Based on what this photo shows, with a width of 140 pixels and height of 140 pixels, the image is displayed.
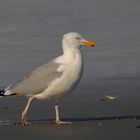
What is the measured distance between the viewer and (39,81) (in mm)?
11430

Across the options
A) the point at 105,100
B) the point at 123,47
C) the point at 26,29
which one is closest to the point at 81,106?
the point at 105,100

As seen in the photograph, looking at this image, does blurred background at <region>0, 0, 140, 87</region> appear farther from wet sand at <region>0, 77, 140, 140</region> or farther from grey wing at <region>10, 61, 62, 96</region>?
grey wing at <region>10, 61, 62, 96</region>

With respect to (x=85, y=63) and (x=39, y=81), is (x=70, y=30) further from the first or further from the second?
(x=39, y=81)

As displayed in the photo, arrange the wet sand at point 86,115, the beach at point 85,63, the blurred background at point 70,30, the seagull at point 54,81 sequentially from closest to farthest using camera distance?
the wet sand at point 86,115, the beach at point 85,63, the seagull at point 54,81, the blurred background at point 70,30

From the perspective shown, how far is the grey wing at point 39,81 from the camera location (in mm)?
11383

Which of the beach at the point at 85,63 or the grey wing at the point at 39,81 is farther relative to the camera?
the grey wing at the point at 39,81

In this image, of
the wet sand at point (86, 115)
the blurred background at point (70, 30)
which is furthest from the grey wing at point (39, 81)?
the blurred background at point (70, 30)

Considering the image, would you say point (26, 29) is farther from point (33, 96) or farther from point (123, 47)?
point (33, 96)

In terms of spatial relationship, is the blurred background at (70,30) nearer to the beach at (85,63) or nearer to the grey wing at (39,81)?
the beach at (85,63)

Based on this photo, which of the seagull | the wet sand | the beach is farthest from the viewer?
the seagull

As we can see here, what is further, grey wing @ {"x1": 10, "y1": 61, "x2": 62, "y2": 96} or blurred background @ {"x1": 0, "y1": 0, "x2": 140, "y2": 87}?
blurred background @ {"x1": 0, "y1": 0, "x2": 140, "y2": 87}

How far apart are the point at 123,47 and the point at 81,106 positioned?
6.25 m

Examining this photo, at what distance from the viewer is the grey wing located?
1138 cm

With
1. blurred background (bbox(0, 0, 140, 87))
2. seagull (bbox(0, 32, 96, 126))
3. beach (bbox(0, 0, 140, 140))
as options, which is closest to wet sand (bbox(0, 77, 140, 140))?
beach (bbox(0, 0, 140, 140))
